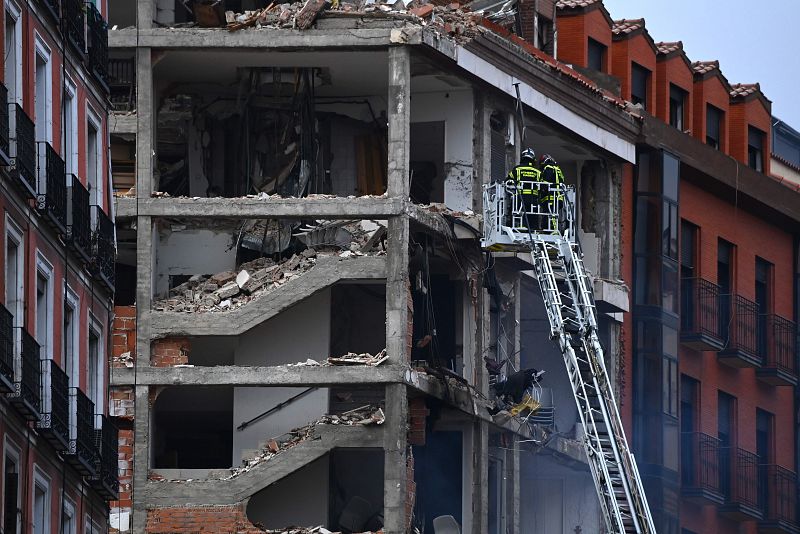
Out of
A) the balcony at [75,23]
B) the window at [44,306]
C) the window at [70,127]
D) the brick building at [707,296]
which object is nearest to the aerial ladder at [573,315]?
the brick building at [707,296]

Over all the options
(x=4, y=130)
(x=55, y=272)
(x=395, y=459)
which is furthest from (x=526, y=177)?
(x=4, y=130)

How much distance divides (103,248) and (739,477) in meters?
33.6

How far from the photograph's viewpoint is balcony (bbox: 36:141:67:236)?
4666 cm

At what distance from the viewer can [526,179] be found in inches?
2623

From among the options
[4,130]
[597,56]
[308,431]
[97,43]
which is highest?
[597,56]

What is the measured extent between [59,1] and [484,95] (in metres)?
22.5

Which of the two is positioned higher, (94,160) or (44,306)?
(94,160)

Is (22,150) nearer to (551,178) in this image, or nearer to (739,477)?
(551,178)

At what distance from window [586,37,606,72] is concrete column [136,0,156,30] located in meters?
13.9

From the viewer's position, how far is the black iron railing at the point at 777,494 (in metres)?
83.1

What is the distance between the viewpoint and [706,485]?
79188mm

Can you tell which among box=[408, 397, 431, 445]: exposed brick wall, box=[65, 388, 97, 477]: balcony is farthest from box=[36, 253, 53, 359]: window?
box=[408, 397, 431, 445]: exposed brick wall

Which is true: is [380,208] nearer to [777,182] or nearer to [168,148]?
[168,148]

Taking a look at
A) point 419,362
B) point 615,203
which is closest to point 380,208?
point 419,362
